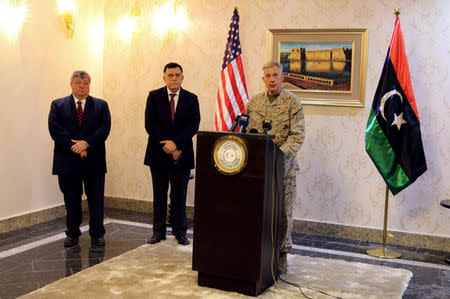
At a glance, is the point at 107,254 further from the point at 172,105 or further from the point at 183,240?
the point at 172,105

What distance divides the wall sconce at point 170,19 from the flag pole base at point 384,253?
345 cm

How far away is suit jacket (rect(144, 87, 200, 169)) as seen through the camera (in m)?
5.12

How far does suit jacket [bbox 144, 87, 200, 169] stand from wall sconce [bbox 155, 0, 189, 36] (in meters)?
1.62

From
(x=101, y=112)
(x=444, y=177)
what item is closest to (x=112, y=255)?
(x=101, y=112)

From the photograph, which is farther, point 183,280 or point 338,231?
point 338,231

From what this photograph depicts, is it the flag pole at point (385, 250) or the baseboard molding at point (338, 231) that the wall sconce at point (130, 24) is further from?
the flag pole at point (385, 250)

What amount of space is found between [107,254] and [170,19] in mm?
3165

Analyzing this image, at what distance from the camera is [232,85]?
5977mm

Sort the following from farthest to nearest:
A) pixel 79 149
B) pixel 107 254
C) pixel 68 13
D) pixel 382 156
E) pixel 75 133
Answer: pixel 68 13 < pixel 382 156 < pixel 75 133 < pixel 79 149 < pixel 107 254

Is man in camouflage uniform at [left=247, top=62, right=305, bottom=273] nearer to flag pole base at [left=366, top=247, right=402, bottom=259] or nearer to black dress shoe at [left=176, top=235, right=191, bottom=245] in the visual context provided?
black dress shoe at [left=176, top=235, right=191, bottom=245]

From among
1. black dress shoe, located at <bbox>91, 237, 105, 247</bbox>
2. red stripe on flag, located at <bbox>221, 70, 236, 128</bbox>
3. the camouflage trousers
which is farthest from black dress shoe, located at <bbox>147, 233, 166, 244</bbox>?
red stripe on flag, located at <bbox>221, 70, 236, 128</bbox>

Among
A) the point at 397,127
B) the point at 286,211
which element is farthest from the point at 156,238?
the point at 397,127

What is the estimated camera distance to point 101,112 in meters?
5.10

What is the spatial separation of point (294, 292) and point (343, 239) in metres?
2.10
